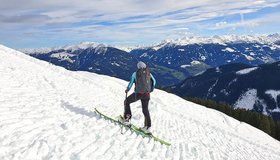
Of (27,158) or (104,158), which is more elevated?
(27,158)

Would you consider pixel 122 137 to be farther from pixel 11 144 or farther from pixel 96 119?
pixel 11 144

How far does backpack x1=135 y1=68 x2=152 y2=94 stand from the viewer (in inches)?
571

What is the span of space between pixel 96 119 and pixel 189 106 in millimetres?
33867

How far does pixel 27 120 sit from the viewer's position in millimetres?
12977

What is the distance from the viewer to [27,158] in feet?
29.5

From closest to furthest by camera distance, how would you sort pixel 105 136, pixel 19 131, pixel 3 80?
pixel 19 131 < pixel 105 136 < pixel 3 80

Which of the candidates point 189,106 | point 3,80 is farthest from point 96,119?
point 189,106

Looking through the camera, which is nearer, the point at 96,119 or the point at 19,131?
the point at 19,131

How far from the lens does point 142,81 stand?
47.6 feet

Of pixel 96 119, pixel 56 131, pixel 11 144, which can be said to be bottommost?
pixel 96 119

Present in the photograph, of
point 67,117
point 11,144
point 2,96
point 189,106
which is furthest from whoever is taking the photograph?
point 189,106

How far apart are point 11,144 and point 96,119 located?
6.27 m

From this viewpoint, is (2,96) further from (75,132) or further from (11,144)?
(11,144)

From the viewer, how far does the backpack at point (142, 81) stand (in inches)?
571
